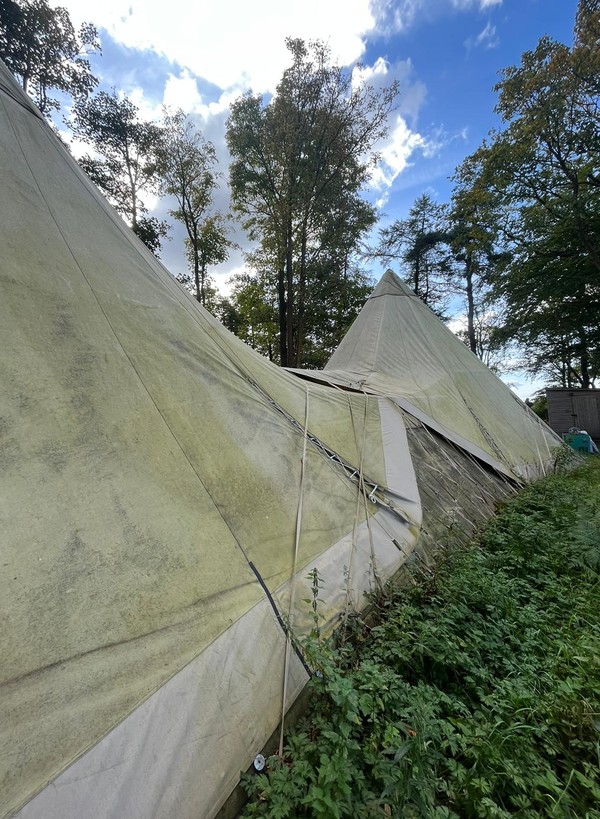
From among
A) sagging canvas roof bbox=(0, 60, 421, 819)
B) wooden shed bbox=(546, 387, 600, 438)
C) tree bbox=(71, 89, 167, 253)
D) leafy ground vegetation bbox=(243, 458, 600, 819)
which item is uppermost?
tree bbox=(71, 89, 167, 253)

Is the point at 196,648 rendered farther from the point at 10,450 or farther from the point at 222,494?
the point at 10,450

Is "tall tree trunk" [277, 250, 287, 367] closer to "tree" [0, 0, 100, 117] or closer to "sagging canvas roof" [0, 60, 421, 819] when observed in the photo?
"tree" [0, 0, 100, 117]

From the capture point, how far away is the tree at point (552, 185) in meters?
7.62

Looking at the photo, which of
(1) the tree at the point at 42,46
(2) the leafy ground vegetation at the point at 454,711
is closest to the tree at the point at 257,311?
(1) the tree at the point at 42,46

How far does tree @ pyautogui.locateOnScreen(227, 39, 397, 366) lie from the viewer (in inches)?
425

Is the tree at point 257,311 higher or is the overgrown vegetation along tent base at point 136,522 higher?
the tree at point 257,311

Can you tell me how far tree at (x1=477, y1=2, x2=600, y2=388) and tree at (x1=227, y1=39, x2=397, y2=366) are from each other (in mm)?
4203

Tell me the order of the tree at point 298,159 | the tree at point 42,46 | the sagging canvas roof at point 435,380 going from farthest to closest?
1. the tree at point 298,159
2. the tree at point 42,46
3. the sagging canvas roof at point 435,380

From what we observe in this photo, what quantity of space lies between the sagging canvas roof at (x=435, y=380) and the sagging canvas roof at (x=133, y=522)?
90.9 inches

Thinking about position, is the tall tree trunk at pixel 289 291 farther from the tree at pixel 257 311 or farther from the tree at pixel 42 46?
the tree at pixel 42 46

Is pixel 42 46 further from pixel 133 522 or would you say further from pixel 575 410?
pixel 575 410

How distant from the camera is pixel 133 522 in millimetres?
1419

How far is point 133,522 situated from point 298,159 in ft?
44.0

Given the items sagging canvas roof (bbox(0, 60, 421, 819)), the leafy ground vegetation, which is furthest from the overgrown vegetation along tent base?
the leafy ground vegetation
